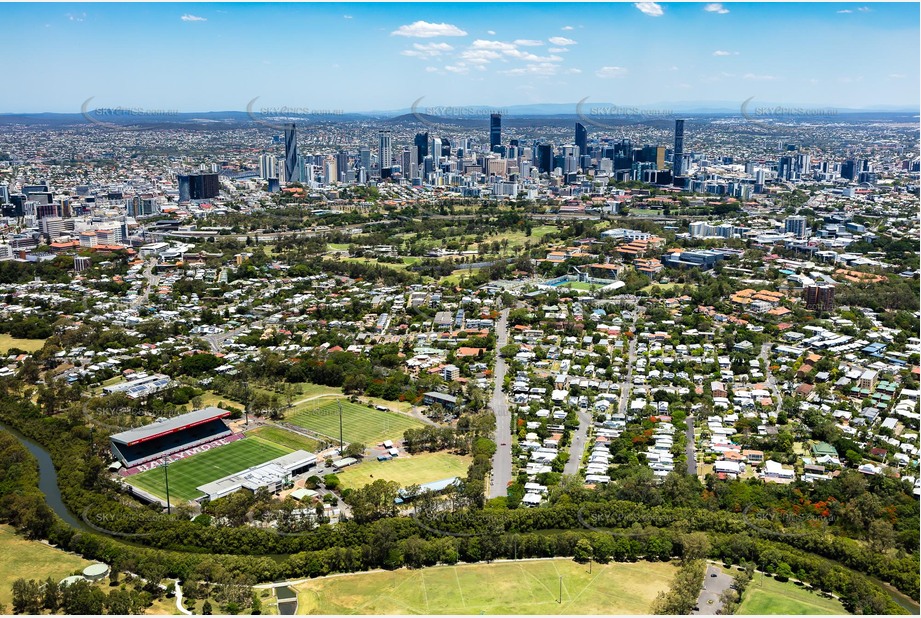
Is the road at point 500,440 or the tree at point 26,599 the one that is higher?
the road at point 500,440

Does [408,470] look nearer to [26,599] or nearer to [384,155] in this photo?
[26,599]

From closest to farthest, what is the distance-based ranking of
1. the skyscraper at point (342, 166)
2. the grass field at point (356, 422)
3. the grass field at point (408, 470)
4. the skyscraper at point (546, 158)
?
the grass field at point (408, 470) < the grass field at point (356, 422) < the skyscraper at point (342, 166) < the skyscraper at point (546, 158)

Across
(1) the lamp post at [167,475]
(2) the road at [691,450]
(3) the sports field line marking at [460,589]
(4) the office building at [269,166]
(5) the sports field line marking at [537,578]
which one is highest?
(4) the office building at [269,166]

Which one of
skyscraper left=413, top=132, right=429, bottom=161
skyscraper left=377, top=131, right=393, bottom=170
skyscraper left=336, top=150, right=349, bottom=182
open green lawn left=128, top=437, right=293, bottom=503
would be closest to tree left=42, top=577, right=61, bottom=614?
open green lawn left=128, top=437, right=293, bottom=503

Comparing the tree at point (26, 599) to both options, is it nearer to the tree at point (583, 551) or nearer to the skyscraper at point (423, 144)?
the tree at point (583, 551)

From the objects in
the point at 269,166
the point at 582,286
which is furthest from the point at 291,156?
the point at 582,286

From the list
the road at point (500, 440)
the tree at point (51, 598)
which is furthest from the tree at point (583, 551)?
the tree at point (51, 598)
